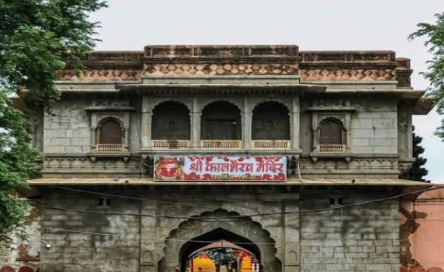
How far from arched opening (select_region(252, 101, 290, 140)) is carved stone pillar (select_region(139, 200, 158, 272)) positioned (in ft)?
13.8

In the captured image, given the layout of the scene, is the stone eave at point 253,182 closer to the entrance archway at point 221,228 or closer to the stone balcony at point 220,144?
the stone balcony at point 220,144

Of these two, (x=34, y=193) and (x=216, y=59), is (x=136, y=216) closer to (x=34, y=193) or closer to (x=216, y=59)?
(x=34, y=193)

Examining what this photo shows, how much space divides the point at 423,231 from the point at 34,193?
13.1 m

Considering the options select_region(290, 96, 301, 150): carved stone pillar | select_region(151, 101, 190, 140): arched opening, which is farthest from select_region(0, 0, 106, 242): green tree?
select_region(290, 96, 301, 150): carved stone pillar

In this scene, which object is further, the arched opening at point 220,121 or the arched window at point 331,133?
the arched opening at point 220,121

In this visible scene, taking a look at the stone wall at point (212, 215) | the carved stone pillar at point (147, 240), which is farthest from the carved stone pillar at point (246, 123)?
the carved stone pillar at point (147, 240)

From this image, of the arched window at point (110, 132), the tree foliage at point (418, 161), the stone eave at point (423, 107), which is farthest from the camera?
the tree foliage at point (418, 161)

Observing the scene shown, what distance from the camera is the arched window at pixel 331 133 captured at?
27.4m

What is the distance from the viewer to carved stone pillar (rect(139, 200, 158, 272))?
26531mm

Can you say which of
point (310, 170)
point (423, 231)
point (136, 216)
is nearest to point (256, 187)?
point (310, 170)

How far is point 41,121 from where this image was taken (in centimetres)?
2791

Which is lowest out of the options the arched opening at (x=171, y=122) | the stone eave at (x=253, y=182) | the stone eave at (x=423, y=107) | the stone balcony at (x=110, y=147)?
the stone eave at (x=253, y=182)

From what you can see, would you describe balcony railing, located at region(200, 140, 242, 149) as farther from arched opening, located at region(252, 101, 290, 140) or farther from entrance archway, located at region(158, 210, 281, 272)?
entrance archway, located at region(158, 210, 281, 272)

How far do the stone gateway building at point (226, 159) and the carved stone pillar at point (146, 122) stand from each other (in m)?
0.04
